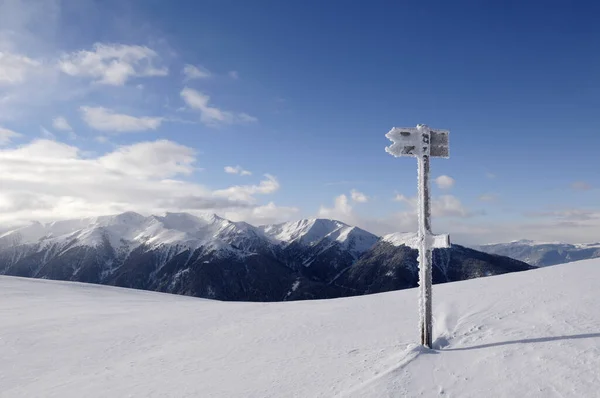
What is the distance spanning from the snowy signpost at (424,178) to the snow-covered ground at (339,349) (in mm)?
892

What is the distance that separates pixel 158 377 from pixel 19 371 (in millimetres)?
4705

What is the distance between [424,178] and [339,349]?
194 inches

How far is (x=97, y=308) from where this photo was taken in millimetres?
20016

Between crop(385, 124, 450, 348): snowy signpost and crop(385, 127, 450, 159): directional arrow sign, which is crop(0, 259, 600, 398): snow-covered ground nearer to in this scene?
crop(385, 124, 450, 348): snowy signpost

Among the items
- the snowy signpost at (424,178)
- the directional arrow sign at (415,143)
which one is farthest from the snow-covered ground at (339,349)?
the directional arrow sign at (415,143)

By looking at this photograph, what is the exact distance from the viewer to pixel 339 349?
1027 cm

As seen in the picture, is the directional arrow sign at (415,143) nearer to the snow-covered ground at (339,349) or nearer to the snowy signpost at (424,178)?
the snowy signpost at (424,178)

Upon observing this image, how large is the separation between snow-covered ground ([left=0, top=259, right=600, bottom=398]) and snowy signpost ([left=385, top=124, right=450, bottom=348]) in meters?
0.89

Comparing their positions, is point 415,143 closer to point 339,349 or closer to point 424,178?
point 424,178

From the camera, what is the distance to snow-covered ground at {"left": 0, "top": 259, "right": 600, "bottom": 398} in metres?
7.49

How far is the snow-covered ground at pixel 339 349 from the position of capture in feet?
24.6

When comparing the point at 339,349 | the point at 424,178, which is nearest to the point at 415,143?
the point at 424,178

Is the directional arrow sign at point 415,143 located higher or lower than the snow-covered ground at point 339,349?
higher

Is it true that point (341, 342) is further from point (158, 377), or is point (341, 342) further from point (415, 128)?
point (415, 128)
